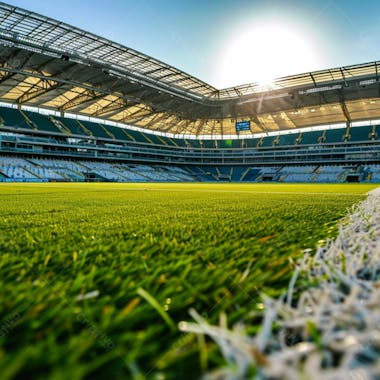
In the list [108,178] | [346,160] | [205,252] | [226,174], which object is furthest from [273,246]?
[226,174]

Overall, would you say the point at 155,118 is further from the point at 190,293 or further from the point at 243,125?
the point at 190,293

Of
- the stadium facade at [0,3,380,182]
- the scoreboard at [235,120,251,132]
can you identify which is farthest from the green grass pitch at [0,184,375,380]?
the scoreboard at [235,120,251,132]

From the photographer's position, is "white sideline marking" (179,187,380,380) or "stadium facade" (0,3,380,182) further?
"stadium facade" (0,3,380,182)

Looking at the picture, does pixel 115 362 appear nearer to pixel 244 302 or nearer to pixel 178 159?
pixel 244 302

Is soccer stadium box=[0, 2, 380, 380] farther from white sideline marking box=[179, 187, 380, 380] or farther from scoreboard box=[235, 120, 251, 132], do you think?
scoreboard box=[235, 120, 251, 132]

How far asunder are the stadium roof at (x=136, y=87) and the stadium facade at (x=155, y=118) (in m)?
0.11

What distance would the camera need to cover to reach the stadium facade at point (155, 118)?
75.5 ft

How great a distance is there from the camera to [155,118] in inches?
1606

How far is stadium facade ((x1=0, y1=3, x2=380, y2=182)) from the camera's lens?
2300cm

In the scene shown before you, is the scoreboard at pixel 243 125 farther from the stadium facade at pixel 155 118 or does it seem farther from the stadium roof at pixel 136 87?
the stadium roof at pixel 136 87

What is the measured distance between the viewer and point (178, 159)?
46.8 m

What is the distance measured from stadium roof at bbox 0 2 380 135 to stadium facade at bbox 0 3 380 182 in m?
0.11

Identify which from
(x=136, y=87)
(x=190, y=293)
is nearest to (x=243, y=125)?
(x=136, y=87)

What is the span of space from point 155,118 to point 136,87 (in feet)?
39.5
